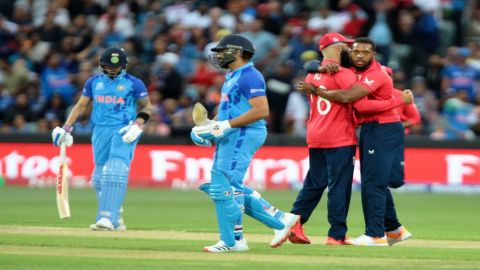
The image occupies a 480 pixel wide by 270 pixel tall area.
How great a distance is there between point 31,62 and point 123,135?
1259cm

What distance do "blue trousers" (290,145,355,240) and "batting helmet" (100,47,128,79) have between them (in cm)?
304

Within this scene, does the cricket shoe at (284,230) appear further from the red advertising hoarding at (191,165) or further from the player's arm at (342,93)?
the red advertising hoarding at (191,165)

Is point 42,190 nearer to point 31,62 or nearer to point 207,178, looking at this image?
point 207,178

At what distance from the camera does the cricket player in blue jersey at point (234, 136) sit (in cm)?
1071

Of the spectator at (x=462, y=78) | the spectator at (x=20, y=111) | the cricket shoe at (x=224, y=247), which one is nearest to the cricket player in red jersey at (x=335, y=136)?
the cricket shoe at (x=224, y=247)

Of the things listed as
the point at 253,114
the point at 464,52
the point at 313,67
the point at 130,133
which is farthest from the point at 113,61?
the point at 464,52

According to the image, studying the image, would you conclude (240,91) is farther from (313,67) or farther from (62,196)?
(62,196)

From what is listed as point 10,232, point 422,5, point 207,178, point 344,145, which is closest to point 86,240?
point 10,232

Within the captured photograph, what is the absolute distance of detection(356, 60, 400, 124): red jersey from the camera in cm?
1173

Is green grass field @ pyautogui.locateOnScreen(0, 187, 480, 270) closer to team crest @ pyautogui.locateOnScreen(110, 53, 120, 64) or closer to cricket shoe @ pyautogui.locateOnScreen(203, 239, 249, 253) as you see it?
cricket shoe @ pyautogui.locateOnScreen(203, 239, 249, 253)

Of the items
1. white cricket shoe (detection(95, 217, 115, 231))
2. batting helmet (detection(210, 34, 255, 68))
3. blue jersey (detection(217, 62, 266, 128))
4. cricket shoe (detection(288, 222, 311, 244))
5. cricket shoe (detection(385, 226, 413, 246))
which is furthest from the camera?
white cricket shoe (detection(95, 217, 115, 231))

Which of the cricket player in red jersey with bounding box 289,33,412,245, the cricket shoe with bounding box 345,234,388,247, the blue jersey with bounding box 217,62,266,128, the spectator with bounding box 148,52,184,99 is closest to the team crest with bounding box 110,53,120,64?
the cricket player in red jersey with bounding box 289,33,412,245

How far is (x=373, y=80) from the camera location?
11.7 meters

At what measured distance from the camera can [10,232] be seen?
1319cm
